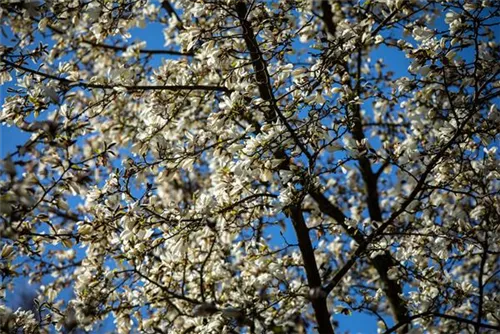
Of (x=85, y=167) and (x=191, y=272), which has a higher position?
(x=191, y=272)

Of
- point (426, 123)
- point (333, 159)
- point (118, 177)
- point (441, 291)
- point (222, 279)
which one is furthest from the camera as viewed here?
point (333, 159)

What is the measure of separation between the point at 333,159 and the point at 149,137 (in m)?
4.17

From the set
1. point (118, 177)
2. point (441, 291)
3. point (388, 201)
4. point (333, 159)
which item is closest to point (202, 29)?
point (118, 177)

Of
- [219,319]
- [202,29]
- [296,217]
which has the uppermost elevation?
[202,29]

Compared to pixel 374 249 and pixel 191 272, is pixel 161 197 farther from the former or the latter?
pixel 374 249

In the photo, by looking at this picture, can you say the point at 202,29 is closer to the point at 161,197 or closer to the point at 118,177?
the point at 118,177

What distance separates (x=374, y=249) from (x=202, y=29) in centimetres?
200

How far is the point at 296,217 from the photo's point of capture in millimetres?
3959

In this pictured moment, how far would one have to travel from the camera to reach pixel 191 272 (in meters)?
4.57

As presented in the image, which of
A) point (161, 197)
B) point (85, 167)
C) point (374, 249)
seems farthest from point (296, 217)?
point (161, 197)

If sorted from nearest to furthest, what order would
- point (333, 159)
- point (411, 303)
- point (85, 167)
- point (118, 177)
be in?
point (85, 167)
point (118, 177)
point (411, 303)
point (333, 159)

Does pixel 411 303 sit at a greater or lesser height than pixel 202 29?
lesser

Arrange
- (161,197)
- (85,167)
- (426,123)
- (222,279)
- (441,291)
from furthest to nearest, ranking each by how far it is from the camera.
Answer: (161,197) → (426,123) → (222,279) → (441,291) → (85,167)

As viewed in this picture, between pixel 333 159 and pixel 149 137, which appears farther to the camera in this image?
pixel 333 159
